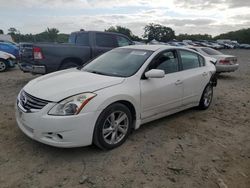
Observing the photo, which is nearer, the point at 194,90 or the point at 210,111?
the point at 194,90

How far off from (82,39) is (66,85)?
589 centimetres

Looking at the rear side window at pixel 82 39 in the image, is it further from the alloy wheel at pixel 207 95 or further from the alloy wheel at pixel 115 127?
the alloy wheel at pixel 115 127

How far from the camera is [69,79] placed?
13.6ft

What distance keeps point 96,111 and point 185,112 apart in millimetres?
2988

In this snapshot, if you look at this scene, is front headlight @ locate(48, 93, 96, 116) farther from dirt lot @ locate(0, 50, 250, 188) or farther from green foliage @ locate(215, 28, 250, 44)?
green foliage @ locate(215, 28, 250, 44)

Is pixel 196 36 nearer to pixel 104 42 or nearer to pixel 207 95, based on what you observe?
pixel 104 42

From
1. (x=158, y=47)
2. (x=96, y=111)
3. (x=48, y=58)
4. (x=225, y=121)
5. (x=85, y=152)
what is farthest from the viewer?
(x=48, y=58)

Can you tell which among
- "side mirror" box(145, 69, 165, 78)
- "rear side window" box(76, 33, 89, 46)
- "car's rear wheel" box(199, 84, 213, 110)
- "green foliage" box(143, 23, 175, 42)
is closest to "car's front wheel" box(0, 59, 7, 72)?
"rear side window" box(76, 33, 89, 46)

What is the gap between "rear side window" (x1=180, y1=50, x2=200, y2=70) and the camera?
5.37 m

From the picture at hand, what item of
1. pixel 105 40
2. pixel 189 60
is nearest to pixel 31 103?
pixel 189 60

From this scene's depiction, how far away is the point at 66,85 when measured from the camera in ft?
12.6

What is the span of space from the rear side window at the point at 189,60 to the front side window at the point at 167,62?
27cm

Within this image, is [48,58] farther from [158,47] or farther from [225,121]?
[225,121]

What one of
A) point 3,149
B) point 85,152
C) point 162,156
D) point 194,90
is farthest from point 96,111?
point 194,90
